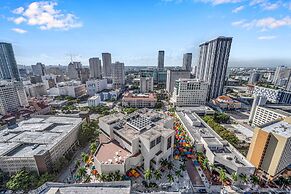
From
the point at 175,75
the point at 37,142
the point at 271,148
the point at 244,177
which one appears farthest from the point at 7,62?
the point at 271,148

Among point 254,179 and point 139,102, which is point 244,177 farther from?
point 139,102

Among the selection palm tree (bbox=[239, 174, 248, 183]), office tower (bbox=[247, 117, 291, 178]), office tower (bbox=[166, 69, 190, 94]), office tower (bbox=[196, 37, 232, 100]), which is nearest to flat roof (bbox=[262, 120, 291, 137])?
office tower (bbox=[247, 117, 291, 178])

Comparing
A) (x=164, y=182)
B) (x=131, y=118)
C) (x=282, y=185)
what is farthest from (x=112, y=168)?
(x=282, y=185)

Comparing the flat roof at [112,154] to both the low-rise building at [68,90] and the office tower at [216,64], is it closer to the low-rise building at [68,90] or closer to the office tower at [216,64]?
the office tower at [216,64]

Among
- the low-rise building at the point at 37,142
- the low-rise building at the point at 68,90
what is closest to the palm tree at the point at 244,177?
the low-rise building at the point at 37,142

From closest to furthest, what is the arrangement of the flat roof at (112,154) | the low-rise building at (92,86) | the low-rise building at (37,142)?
1. the low-rise building at (37,142)
2. the flat roof at (112,154)
3. the low-rise building at (92,86)

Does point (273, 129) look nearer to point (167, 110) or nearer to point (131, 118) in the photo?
point (131, 118)

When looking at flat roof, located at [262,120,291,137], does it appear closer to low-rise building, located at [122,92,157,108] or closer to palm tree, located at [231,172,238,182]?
palm tree, located at [231,172,238,182]
